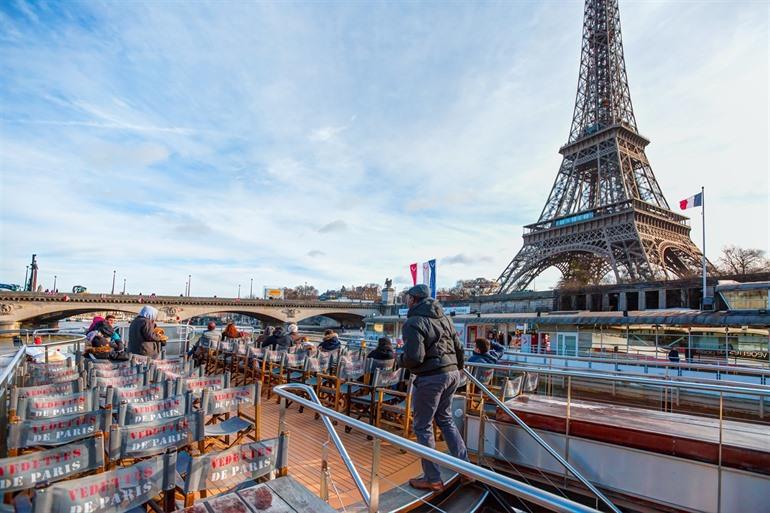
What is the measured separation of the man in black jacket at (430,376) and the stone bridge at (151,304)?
170ft

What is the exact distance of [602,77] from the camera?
53531mm

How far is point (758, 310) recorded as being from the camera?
16.6 metres

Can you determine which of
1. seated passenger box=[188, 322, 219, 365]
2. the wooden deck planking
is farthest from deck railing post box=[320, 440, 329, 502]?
seated passenger box=[188, 322, 219, 365]

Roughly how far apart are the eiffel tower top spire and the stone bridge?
38770 mm

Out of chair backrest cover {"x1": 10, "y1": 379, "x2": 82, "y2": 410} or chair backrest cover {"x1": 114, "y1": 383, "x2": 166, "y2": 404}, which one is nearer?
chair backrest cover {"x1": 10, "y1": 379, "x2": 82, "y2": 410}

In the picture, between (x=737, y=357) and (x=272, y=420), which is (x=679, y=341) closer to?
(x=737, y=357)

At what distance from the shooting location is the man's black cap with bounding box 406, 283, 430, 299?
4.43 m

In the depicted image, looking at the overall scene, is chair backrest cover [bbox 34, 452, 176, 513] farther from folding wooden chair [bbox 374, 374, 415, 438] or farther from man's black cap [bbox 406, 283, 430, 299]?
folding wooden chair [bbox 374, 374, 415, 438]

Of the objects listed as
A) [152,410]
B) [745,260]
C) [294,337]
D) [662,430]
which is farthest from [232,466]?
[745,260]

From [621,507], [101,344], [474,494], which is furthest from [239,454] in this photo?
[101,344]

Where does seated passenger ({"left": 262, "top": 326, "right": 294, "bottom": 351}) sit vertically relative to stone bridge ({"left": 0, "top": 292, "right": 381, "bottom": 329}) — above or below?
above

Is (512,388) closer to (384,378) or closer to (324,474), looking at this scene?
(384,378)

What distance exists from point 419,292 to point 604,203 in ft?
157

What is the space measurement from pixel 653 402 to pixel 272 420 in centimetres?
831
